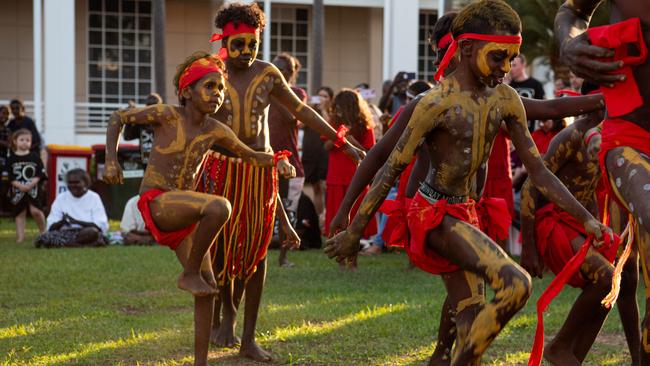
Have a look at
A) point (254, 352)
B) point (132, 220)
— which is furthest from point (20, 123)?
point (254, 352)

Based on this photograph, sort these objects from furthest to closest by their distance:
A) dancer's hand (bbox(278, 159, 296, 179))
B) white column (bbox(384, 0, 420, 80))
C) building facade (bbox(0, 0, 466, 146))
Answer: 1. white column (bbox(384, 0, 420, 80))
2. building facade (bbox(0, 0, 466, 146))
3. dancer's hand (bbox(278, 159, 296, 179))

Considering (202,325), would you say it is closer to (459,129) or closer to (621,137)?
(459,129)

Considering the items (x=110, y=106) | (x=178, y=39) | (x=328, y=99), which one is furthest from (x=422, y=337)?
(x=178, y=39)

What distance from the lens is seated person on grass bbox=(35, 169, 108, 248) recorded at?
1366cm

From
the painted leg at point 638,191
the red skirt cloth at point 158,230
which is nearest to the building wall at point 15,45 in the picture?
the red skirt cloth at point 158,230

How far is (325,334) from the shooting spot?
7383mm

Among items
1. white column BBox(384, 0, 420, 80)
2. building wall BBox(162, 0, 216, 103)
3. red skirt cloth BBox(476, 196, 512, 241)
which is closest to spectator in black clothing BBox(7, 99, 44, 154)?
building wall BBox(162, 0, 216, 103)

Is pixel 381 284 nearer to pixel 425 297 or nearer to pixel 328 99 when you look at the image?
pixel 425 297

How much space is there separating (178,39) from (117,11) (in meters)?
1.50

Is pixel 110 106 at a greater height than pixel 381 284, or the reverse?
pixel 110 106

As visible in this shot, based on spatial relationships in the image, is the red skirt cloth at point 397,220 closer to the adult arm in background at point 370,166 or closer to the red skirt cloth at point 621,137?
the adult arm in background at point 370,166

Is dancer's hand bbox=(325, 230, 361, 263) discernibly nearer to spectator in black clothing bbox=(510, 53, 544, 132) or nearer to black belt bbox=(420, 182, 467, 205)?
black belt bbox=(420, 182, 467, 205)

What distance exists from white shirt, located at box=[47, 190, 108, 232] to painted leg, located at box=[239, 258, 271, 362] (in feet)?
24.1

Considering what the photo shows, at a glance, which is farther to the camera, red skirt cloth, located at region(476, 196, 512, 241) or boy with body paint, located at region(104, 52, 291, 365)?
boy with body paint, located at region(104, 52, 291, 365)
